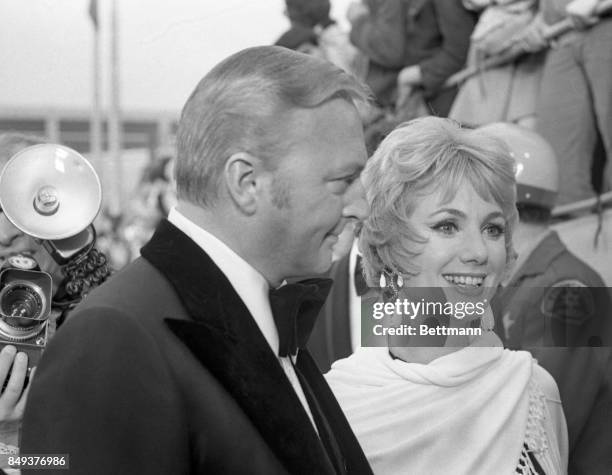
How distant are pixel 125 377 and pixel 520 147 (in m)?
2.26

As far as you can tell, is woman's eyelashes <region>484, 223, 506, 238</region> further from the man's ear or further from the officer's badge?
the man's ear

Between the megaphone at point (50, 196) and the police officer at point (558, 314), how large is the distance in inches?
38.0

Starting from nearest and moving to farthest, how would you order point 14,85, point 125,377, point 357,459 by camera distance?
1. point 125,377
2. point 357,459
3. point 14,85

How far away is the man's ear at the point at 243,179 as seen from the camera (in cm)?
153

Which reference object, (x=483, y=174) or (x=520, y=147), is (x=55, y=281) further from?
(x=520, y=147)

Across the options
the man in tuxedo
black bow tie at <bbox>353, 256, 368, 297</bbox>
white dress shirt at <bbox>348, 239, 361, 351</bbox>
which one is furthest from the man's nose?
white dress shirt at <bbox>348, 239, 361, 351</bbox>

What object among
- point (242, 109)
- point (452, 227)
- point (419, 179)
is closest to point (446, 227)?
point (452, 227)

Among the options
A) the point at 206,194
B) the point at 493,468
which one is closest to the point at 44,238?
the point at 206,194

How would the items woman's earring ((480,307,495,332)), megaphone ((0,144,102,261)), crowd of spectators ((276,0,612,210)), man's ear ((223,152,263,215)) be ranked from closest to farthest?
man's ear ((223,152,263,215))
megaphone ((0,144,102,261))
woman's earring ((480,307,495,332))
crowd of spectators ((276,0,612,210))

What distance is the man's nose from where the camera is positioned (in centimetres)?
163

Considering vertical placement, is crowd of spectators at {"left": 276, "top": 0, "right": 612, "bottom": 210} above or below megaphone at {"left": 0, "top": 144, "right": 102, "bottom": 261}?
below

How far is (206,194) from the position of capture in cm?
156

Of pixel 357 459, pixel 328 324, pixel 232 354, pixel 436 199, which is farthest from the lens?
pixel 328 324

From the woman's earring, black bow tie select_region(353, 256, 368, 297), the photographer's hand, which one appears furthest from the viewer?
black bow tie select_region(353, 256, 368, 297)
